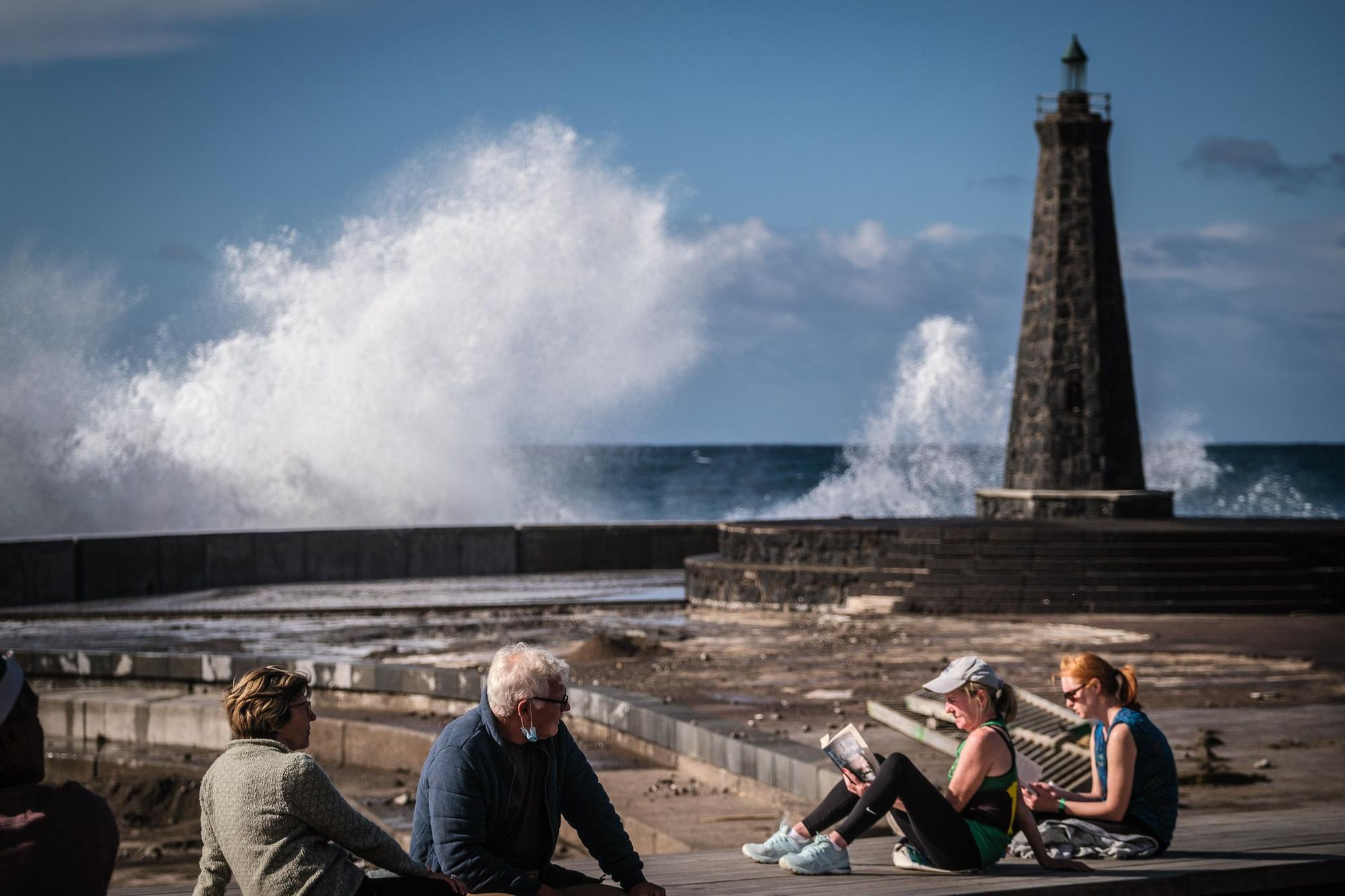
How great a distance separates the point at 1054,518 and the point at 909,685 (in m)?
10.8

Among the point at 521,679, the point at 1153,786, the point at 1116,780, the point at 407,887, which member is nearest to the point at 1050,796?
the point at 1116,780

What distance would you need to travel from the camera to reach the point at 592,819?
14.7ft

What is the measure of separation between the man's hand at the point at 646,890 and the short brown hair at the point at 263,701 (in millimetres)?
1172

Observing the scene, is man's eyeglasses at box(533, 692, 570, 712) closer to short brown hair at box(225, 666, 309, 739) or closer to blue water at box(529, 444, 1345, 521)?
short brown hair at box(225, 666, 309, 739)

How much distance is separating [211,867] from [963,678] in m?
2.37

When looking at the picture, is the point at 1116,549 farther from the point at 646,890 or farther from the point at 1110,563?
the point at 646,890

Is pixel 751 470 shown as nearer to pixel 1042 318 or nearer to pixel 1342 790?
pixel 1042 318

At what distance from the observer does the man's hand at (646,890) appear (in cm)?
437

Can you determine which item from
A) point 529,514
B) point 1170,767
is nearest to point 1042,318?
point 1170,767

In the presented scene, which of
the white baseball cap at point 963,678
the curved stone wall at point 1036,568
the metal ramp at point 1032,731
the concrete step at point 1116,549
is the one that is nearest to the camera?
the white baseball cap at point 963,678

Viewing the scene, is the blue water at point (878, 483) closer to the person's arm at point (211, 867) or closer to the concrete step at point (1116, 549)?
the concrete step at point (1116, 549)

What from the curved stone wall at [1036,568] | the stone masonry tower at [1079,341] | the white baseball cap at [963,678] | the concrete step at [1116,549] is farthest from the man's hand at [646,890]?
the stone masonry tower at [1079,341]

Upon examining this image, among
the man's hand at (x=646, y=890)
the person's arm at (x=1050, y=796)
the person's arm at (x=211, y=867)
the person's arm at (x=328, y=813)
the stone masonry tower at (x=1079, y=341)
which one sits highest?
the stone masonry tower at (x=1079, y=341)

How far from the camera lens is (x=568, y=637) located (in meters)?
16.0
